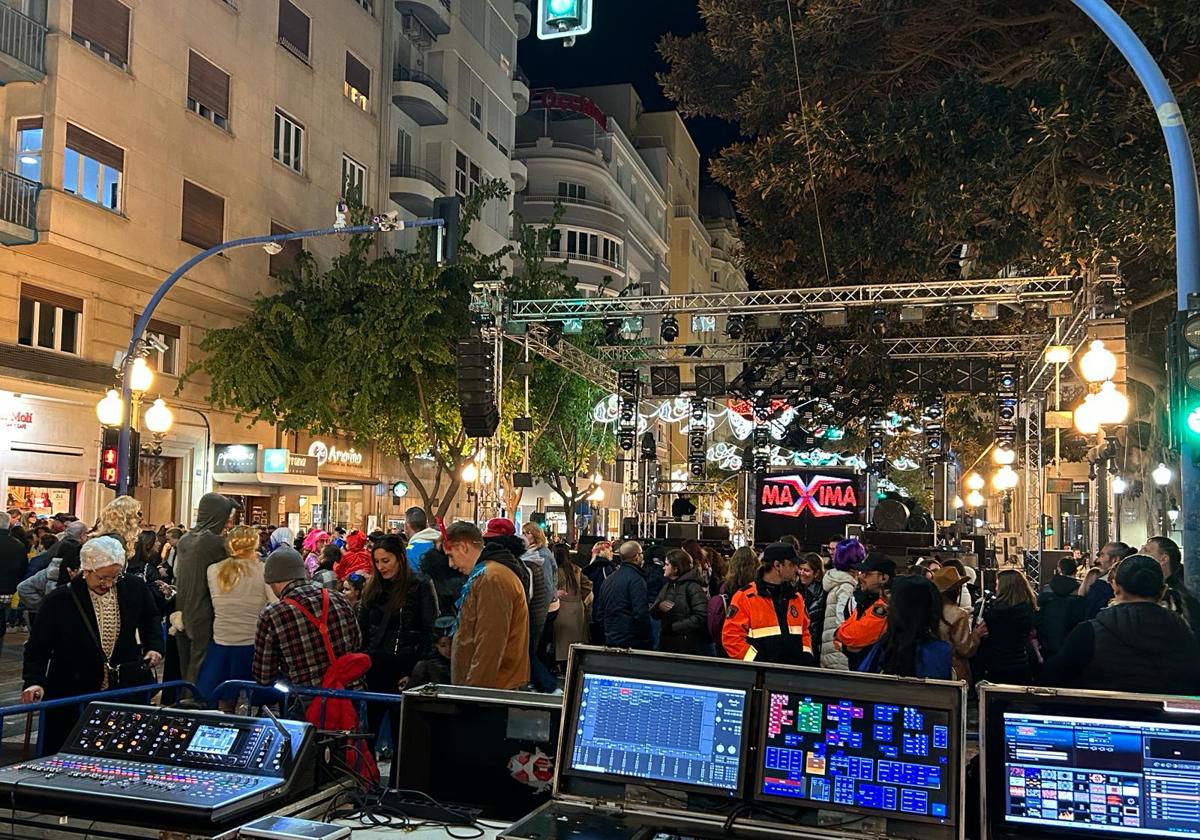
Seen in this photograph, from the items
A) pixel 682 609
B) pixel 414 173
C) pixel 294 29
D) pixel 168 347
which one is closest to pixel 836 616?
pixel 682 609

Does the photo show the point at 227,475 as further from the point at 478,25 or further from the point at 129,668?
the point at 478,25

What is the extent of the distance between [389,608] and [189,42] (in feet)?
69.1

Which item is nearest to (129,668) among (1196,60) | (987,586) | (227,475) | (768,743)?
(768,743)

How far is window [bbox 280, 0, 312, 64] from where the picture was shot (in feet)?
93.1

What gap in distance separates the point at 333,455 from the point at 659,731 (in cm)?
2771

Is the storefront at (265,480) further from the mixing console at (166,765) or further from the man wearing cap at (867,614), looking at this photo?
the mixing console at (166,765)

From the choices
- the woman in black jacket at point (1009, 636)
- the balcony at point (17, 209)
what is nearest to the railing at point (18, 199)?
the balcony at point (17, 209)

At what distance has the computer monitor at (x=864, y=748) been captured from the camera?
3121 millimetres

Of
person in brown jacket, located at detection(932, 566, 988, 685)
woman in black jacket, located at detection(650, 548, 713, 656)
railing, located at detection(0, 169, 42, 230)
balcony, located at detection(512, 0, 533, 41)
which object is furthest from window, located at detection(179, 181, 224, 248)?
balcony, located at detection(512, 0, 533, 41)

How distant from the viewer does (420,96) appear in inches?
1372

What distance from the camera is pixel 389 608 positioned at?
7602 millimetres

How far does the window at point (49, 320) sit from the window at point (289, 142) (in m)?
8.18

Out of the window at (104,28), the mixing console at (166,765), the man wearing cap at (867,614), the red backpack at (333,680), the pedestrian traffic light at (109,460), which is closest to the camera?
the mixing console at (166,765)

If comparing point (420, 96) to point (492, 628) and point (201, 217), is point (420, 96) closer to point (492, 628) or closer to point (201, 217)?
point (201, 217)
